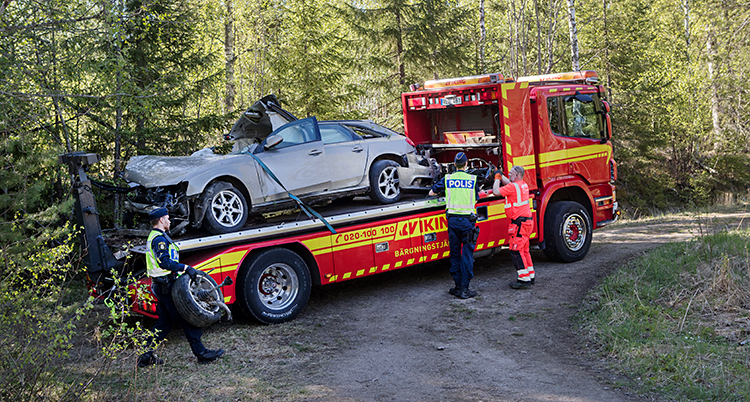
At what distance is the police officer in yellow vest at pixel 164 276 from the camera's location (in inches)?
229

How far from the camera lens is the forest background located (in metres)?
6.64

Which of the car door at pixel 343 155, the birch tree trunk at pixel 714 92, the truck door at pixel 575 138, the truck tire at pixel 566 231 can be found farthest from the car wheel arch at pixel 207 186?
the birch tree trunk at pixel 714 92

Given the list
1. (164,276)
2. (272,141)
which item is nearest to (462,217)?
(272,141)

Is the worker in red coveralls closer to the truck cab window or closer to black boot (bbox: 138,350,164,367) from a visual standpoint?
the truck cab window

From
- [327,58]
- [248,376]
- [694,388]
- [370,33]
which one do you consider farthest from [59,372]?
[370,33]

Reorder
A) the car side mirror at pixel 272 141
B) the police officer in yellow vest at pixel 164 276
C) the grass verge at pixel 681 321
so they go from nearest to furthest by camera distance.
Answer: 1. the grass verge at pixel 681 321
2. the police officer in yellow vest at pixel 164 276
3. the car side mirror at pixel 272 141

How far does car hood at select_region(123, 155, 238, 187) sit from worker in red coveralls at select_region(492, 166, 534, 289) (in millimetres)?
4100

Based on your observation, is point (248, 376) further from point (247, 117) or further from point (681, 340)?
point (681, 340)

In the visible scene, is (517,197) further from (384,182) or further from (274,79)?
(274,79)

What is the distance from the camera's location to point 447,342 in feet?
21.9

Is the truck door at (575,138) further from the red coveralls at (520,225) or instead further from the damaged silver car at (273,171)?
the damaged silver car at (273,171)

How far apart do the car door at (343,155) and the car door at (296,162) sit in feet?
0.45

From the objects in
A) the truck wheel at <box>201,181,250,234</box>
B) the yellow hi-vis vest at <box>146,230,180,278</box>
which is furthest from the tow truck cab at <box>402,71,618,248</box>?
the yellow hi-vis vest at <box>146,230,180,278</box>

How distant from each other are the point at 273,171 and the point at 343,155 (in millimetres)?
1163
